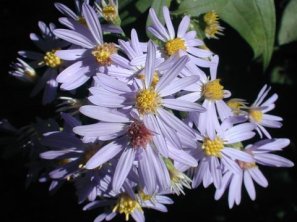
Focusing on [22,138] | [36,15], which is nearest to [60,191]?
[22,138]

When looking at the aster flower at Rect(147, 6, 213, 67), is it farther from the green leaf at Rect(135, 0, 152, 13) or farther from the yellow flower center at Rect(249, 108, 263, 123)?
the yellow flower center at Rect(249, 108, 263, 123)

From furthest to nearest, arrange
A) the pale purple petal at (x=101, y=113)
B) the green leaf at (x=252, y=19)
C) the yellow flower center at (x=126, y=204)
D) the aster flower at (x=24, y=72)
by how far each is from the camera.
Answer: the yellow flower center at (x=126, y=204) → the aster flower at (x=24, y=72) → the green leaf at (x=252, y=19) → the pale purple petal at (x=101, y=113)

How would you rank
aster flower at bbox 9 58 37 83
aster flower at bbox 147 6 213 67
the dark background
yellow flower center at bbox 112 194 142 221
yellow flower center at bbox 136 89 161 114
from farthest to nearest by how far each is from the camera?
1. the dark background
2. yellow flower center at bbox 112 194 142 221
3. aster flower at bbox 9 58 37 83
4. aster flower at bbox 147 6 213 67
5. yellow flower center at bbox 136 89 161 114

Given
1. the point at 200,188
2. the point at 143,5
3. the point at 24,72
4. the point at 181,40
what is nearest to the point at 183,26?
the point at 181,40

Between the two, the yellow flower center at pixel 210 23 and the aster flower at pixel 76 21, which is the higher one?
the aster flower at pixel 76 21

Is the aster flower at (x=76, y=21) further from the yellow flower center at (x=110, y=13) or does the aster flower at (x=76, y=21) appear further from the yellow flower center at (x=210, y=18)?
the yellow flower center at (x=210, y=18)

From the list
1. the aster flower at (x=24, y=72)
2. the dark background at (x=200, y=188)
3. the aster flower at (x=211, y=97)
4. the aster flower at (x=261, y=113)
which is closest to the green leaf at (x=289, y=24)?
the dark background at (x=200, y=188)

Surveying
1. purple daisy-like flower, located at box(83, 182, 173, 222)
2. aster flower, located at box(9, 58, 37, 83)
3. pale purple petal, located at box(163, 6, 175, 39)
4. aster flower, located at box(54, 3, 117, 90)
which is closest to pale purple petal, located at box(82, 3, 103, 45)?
aster flower, located at box(54, 3, 117, 90)
